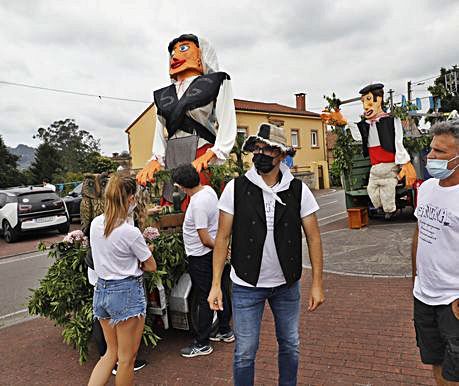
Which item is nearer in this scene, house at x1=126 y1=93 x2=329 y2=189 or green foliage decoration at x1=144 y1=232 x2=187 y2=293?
green foliage decoration at x1=144 y1=232 x2=187 y2=293

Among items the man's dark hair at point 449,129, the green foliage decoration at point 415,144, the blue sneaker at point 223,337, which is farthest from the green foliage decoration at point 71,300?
the green foliage decoration at point 415,144

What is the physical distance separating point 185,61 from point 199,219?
2129 mm

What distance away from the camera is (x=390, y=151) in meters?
8.45

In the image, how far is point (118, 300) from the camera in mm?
2721

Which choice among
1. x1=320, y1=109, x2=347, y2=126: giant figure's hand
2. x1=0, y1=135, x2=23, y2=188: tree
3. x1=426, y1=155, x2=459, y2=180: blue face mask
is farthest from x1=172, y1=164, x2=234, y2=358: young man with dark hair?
x1=0, y1=135, x2=23, y2=188: tree

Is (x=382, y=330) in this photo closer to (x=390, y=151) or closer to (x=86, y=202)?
(x=86, y=202)

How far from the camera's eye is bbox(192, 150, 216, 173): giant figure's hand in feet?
14.0

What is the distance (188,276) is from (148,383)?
3.15 feet

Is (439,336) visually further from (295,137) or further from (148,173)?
(295,137)

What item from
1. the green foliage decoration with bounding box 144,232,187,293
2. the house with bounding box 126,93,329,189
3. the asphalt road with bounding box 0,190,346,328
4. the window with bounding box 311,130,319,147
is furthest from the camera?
the window with bounding box 311,130,319,147

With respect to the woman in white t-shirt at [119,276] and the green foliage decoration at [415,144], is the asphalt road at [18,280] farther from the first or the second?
the green foliage decoration at [415,144]

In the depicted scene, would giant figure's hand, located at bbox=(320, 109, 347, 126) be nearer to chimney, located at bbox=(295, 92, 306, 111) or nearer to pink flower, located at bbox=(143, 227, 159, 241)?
pink flower, located at bbox=(143, 227, 159, 241)

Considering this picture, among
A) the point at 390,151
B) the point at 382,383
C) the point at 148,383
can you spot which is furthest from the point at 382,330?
the point at 390,151

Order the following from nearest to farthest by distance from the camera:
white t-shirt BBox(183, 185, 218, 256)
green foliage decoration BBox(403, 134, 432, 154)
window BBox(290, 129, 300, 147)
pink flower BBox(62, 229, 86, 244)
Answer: white t-shirt BBox(183, 185, 218, 256) < pink flower BBox(62, 229, 86, 244) < green foliage decoration BBox(403, 134, 432, 154) < window BBox(290, 129, 300, 147)
